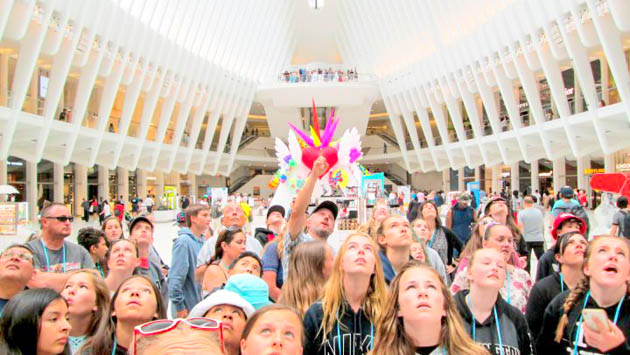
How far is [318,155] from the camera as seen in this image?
15141 mm

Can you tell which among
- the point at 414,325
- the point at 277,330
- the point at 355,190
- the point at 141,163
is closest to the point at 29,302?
the point at 277,330

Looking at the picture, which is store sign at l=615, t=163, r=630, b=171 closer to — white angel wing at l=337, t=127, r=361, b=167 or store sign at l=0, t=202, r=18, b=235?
white angel wing at l=337, t=127, r=361, b=167

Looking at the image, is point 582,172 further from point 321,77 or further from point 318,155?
point 321,77

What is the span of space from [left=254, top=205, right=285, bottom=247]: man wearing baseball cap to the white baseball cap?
356cm

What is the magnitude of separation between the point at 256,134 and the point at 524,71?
29891 mm

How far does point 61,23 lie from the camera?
1848 centimetres

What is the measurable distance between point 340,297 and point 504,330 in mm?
866

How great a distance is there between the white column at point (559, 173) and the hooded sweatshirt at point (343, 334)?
27898 mm

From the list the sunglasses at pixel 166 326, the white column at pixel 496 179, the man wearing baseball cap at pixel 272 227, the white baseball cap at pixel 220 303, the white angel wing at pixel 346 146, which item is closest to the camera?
the sunglasses at pixel 166 326

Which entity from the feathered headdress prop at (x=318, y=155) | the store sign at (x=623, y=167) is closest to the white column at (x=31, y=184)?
the feathered headdress prop at (x=318, y=155)

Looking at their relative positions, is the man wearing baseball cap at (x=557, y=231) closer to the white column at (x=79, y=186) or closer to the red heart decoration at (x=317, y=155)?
the red heart decoration at (x=317, y=155)

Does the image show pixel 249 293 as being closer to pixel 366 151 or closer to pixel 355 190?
pixel 355 190

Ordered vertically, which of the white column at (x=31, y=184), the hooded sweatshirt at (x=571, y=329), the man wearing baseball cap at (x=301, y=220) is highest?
the white column at (x=31, y=184)

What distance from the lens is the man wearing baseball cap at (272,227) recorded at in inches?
252
